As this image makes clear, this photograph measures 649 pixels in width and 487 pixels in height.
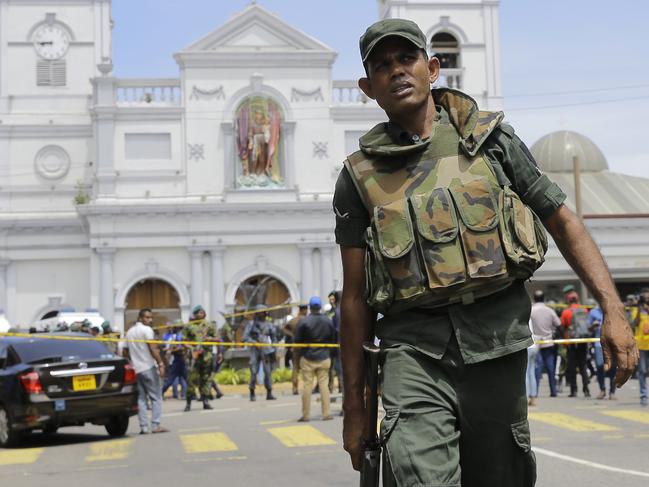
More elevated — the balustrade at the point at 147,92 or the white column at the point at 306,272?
the balustrade at the point at 147,92

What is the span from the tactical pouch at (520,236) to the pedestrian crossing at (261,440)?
7.72 m

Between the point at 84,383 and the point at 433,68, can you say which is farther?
the point at 84,383

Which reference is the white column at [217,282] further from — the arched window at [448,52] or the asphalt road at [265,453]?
the asphalt road at [265,453]

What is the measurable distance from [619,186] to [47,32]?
30273mm

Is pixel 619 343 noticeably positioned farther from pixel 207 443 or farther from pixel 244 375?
pixel 244 375

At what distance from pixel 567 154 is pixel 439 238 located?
60515mm

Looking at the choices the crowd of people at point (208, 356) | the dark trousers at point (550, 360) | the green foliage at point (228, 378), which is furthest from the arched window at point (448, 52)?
the dark trousers at point (550, 360)

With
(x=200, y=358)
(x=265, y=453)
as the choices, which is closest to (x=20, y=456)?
(x=265, y=453)

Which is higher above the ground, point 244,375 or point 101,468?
point 101,468

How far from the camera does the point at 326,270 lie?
45406 mm

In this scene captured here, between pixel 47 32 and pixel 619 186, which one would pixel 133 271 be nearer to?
pixel 47 32

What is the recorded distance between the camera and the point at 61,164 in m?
47.9

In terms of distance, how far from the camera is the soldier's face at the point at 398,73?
429 centimetres

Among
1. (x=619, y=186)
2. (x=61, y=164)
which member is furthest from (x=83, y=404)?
(x=619, y=186)
